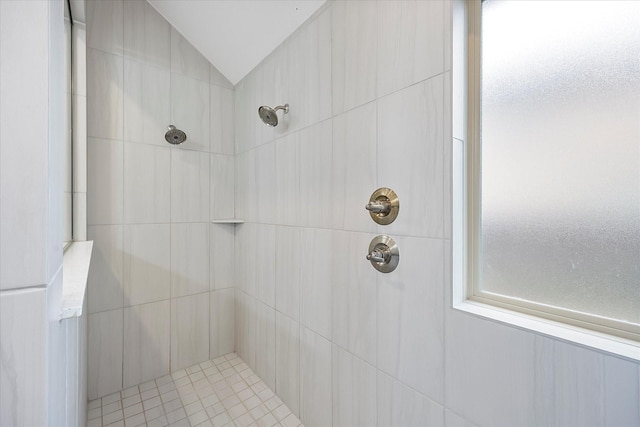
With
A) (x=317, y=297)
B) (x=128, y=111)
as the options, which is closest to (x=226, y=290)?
(x=317, y=297)

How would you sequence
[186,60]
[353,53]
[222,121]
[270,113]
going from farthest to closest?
[222,121]
[186,60]
[270,113]
[353,53]

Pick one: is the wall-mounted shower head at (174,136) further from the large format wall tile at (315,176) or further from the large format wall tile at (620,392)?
the large format wall tile at (620,392)

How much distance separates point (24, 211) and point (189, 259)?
1725 millimetres

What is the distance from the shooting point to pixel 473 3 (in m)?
0.84

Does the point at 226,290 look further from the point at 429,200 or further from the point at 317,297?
the point at 429,200

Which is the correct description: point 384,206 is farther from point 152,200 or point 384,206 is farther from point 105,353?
point 105,353

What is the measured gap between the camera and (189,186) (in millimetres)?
1896

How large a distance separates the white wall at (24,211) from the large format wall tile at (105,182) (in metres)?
1.58

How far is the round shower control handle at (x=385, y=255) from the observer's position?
960 mm

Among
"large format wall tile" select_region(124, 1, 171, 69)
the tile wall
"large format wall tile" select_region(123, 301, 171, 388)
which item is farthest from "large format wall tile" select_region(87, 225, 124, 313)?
"large format wall tile" select_region(124, 1, 171, 69)

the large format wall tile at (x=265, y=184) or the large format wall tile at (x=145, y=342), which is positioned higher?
the large format wall tile at (x=265, y=184)

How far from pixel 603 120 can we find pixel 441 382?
80cm

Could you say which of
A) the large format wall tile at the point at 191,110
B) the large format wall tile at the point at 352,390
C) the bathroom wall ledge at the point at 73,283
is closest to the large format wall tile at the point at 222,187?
the large format wall tile at the point at 191,110

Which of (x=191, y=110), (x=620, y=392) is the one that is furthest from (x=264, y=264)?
(x=620, y=392)
